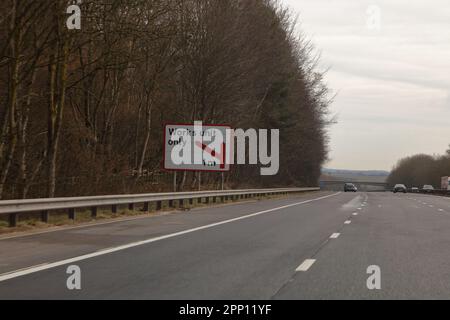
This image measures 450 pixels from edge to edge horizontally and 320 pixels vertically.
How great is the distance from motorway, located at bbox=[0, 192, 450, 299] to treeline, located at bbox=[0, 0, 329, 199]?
212 inches

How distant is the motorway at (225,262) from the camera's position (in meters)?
7.87

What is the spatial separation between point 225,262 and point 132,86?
2440 cm

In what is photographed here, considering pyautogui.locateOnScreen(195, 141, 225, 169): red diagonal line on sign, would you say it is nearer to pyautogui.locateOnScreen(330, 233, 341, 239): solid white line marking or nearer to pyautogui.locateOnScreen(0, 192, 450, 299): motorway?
pyautogui.locateOnScreen(0, 192, 450, 299): motorway

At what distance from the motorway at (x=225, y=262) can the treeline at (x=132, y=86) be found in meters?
5.38

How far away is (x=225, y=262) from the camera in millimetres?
10547

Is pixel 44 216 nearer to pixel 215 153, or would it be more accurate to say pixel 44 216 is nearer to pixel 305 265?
pixel 305 265

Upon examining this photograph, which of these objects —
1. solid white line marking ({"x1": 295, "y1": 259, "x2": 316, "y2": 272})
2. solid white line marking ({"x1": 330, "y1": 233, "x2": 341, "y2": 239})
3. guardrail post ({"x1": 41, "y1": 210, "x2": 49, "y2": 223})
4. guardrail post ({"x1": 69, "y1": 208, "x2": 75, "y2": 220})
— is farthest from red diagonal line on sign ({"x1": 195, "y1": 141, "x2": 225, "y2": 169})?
solid white line marking ({"x1": 295, "y1": 259, "x2": 316, "y2": 272})

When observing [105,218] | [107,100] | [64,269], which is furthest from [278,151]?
[64,269]

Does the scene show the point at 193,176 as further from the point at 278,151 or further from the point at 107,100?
the point at 278,151

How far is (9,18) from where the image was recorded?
19.1 m

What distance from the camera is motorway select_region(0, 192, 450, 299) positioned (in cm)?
787

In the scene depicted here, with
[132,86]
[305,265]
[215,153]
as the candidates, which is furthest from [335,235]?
[215,153]

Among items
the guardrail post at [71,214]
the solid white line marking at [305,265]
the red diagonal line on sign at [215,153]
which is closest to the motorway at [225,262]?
the solid white line marking at [305,265]

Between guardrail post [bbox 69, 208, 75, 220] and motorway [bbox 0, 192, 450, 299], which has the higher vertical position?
guardrail post [bbox 69, 208, 75, 220]
